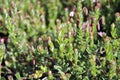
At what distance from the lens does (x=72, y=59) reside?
2102 millimetres

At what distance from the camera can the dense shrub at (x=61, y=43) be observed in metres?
2.05

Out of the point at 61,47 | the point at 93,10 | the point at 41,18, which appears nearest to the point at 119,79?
the point at 61,47

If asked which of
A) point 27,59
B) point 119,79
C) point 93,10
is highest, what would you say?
point 93,10

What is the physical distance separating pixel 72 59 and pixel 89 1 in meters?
0.62

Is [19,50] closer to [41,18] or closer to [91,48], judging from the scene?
[41,18]

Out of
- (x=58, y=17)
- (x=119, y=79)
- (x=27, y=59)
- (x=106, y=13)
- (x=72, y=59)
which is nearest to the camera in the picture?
(x=119, y=79)

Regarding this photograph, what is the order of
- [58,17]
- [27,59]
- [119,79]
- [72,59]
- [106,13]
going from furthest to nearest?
[58,17], [106,13], [27,59], [72,59], [119,79]

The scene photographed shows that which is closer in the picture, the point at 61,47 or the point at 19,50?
the point at 61,47

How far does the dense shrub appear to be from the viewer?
2047 mm

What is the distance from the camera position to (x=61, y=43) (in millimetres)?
2086

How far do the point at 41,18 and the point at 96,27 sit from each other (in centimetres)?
57

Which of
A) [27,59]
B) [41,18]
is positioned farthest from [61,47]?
[41,18]

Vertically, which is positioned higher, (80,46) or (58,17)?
(58,17)

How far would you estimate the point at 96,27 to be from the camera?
2.41 meters
